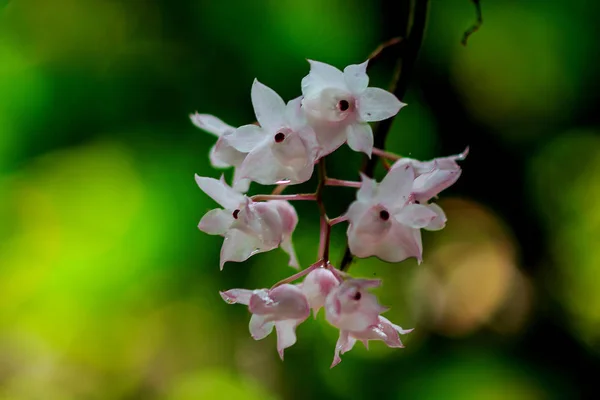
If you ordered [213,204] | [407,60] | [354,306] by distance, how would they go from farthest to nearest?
1. [213,204]
2. [407,60]
3. [354,306]

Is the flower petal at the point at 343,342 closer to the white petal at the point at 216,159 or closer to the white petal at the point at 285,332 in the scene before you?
the white petal at the point at 285,332

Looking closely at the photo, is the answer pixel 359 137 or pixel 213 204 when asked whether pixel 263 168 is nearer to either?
pixel 359 137

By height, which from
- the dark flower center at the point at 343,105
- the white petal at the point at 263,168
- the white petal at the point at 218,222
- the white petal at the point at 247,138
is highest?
the dark flower center at the point at 343,105

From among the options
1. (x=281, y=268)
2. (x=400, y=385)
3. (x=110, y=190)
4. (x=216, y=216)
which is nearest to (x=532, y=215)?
(x=400, y=385)

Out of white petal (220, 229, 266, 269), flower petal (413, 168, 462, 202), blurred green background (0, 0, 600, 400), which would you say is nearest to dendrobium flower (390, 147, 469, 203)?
flower petal (413, 168, 462, 202)

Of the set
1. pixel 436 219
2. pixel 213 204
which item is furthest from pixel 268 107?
pixel 213 204

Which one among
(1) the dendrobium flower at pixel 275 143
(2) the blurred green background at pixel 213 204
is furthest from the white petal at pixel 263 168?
(2) the blurred green background at pixel 213 204
